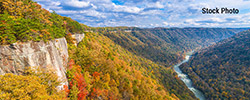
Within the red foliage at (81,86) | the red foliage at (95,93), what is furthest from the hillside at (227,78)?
the red foliage at (81,86)

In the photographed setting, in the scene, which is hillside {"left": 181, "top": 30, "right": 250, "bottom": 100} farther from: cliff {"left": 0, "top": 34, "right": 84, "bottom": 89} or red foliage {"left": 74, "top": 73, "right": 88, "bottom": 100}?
cliff {"left": 0, "top": 34, "right": 84, "bottom": 89}

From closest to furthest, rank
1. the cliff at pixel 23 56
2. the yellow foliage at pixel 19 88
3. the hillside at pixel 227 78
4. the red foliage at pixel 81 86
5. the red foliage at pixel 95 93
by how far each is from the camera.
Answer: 1. the yellow foliage at pixel 19 88
2. the cliff at pixel 23 56
3. the red foliage at pixel 81 86
4. the red foliage at pixel 95 93
5. the hillside at pixel 227 78

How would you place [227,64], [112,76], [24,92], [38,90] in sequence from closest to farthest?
1. [24,92]
2. [38,90]
3. [112,76]
4. [227,64]

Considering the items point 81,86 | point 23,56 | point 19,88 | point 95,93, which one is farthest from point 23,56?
point 95,93

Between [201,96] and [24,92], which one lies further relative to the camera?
[201,96]

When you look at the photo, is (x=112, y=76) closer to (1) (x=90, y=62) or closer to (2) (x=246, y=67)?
(1) (x=90, y=62)

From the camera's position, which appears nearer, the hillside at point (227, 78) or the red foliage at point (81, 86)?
the red foliage at point (81, 86)

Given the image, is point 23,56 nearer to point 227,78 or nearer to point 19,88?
point 19,88

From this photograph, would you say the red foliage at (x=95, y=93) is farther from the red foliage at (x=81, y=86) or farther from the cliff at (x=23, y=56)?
the cliff at (x=23, y=56)

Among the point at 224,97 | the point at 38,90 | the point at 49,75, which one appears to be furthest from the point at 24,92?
the point at 224,97

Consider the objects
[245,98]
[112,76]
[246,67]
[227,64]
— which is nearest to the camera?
[112,76]

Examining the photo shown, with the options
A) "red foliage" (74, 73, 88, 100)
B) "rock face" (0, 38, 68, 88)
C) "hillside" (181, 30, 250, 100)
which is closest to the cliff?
"rock face" (0, 38, 68, 88)
